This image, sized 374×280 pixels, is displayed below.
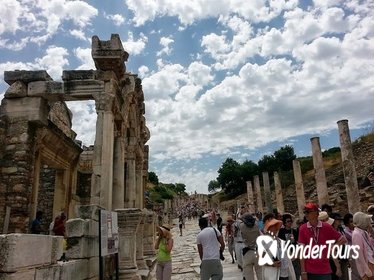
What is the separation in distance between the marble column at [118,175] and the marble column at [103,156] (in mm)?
1454

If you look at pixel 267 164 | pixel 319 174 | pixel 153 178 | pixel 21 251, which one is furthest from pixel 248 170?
pixel 21 251

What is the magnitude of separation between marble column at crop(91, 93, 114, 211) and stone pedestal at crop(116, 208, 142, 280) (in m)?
0.52

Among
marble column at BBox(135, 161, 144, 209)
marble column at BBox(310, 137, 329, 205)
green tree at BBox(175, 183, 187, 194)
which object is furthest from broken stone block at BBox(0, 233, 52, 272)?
green tree at BBox(175, 183, 187, 194)

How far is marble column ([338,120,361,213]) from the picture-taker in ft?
52.5

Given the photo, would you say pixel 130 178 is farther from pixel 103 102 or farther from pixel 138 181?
pixel 103 102

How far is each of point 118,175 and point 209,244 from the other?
552cm

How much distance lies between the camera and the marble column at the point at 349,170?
15992 mm

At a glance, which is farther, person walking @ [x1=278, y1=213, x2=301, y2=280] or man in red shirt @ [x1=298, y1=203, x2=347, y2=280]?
person walking @ [x1=278, y1=213, x2=301, y2=280]

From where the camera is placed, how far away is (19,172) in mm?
10148

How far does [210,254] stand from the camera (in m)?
6.13

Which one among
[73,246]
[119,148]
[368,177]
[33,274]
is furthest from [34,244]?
[368,177]

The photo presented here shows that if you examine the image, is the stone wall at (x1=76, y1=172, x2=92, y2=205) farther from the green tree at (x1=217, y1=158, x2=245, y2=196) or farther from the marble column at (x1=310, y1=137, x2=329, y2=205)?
the green tree at (x1=217, y1=158, x2=245, y2=196)

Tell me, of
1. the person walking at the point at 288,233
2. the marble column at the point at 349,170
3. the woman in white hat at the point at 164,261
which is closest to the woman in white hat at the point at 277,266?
the person walking at the point at 288,233

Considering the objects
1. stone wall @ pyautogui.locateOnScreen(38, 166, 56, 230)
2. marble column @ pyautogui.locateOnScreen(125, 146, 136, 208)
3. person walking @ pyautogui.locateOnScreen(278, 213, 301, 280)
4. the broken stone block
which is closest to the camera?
the broken stone block
